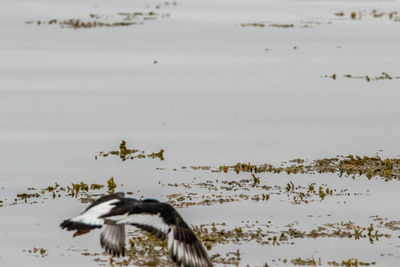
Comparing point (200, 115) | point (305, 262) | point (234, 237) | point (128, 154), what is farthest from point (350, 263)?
point (200, 115)

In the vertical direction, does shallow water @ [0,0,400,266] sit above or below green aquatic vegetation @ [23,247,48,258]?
above

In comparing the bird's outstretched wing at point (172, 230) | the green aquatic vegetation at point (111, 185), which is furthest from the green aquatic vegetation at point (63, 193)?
the bird's outstretched wing at point (172, 230)

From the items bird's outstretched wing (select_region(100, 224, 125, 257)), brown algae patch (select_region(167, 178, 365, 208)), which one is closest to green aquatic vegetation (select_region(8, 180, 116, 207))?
brown algae patch (select_region(167, 178, 365, 208))

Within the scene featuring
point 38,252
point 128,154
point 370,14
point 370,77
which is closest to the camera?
point 38,252

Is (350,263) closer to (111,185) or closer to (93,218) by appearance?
(93,218)

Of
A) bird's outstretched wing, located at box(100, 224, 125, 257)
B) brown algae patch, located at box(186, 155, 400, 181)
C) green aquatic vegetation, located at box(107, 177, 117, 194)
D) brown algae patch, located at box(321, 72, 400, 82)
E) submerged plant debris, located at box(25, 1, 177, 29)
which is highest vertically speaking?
submerged plant debris, located at box(25, 1, 177, 29)

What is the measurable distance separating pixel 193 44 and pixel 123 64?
4.99 meters

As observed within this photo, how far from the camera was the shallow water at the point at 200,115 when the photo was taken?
12.9m

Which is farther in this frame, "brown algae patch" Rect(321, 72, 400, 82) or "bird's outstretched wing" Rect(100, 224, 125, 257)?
"brown algae patch" Rect(321, 72, 400, 82)

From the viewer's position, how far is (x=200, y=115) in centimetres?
2077

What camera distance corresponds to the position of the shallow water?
12859 millimetres

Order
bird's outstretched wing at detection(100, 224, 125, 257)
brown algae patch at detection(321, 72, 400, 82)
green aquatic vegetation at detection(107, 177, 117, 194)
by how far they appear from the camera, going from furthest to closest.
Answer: brown algae patch at detection(321, 72, 400, 82) → green aquatic vegetation at detection(107, 177, 117, 194) → bird's outstretched wing at detection(100, 224, 125, 257)

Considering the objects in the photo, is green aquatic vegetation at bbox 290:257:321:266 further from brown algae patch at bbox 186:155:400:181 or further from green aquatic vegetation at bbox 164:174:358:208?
brown algae patch at bbox 186:155:400:181

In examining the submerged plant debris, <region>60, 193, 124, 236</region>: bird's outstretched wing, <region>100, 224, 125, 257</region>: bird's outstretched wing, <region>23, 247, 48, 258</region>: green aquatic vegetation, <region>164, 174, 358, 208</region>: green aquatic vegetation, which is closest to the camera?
→ <region>60, 193, 124, 236</region>: bird's outstretched wing
